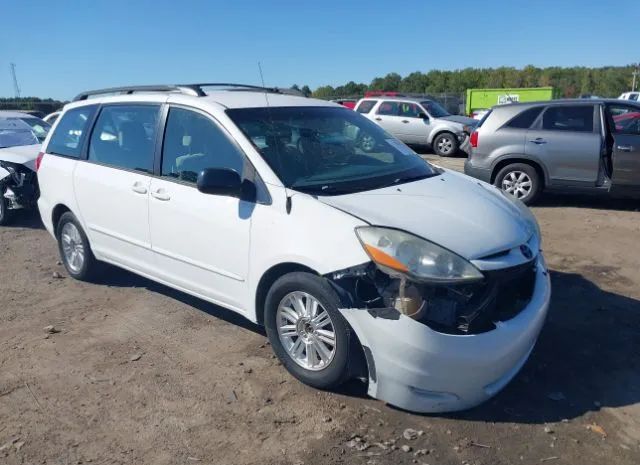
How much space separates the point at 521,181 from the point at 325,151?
555 cm

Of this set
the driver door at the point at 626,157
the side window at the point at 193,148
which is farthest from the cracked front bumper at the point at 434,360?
the driver door at the point at 626,157

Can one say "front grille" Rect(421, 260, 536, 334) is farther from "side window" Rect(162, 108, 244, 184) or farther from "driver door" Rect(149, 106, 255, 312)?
"side window" Rect(162, 108, 244, 184)

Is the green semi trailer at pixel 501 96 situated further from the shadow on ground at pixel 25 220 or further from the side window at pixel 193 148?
the side window at pixel 193 148

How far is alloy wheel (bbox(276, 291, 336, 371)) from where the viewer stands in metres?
3.34

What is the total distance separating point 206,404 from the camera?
3.40 meters

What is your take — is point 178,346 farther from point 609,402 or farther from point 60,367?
point 609,402

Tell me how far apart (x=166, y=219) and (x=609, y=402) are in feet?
10.5

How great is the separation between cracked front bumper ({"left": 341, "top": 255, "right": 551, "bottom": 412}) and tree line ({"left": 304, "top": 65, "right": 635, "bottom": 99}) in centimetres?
6073

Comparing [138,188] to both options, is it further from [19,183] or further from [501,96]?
[501,96]

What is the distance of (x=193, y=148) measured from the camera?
164 inches

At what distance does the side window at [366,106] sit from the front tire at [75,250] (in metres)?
13.6

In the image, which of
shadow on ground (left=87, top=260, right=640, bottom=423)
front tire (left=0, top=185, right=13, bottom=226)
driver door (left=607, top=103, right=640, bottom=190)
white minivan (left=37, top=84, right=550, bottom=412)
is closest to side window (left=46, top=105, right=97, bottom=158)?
white minivan (left=37, top=84, right=550, bottom=412)

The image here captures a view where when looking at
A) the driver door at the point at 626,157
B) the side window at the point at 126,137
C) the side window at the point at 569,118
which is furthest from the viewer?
the side window at the point at 569,118

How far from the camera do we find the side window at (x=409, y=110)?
16906 millimetres
